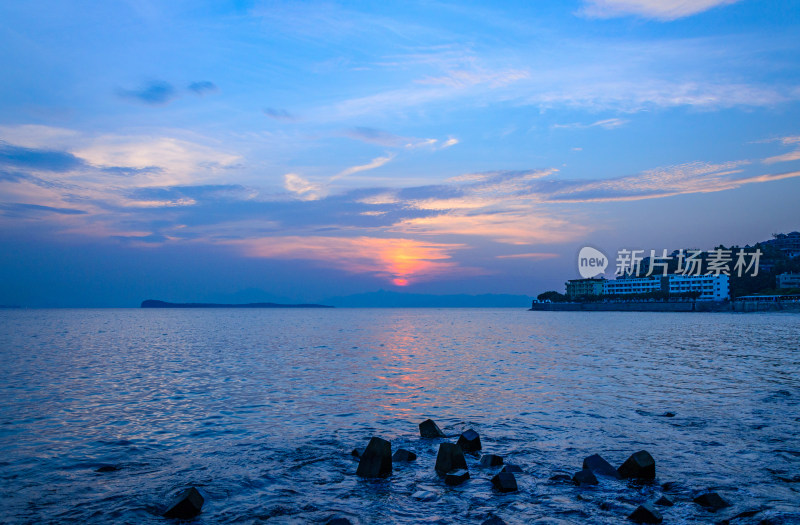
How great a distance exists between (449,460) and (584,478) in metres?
3.45

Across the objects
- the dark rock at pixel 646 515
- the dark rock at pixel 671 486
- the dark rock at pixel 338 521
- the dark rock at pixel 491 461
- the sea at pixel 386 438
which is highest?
the dark rock at pixel 338 521

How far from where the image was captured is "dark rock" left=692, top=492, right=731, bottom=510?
11047 mm

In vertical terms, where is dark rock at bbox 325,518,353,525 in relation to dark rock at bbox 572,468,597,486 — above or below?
above

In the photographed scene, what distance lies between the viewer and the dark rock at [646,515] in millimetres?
10133

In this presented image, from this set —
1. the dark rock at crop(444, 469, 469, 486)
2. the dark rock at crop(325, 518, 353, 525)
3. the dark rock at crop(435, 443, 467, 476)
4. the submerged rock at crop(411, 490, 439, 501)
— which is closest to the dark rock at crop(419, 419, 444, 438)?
the dark rock at crop(435, 443, 467, 476)

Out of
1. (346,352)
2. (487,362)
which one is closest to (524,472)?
(487,362)

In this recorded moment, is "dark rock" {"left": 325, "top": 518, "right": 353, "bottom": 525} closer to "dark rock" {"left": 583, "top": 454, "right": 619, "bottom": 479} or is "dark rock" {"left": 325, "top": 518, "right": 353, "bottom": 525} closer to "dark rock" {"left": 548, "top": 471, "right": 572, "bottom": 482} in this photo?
"dark rock" {"left": 548, "top": 471, "right": 572, "bottom": 482}

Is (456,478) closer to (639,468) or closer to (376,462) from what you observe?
(376,462)

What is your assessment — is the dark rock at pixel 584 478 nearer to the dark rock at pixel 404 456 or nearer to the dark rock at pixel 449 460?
the dark rock at pixel 449 460

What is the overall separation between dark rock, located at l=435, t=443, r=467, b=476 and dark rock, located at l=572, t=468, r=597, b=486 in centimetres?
287

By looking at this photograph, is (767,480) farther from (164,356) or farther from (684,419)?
(164,356)

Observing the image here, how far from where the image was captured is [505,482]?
1216 cm

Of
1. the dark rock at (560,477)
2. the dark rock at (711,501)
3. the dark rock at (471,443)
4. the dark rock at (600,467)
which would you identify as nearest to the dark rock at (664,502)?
the dark rock at (711,501)

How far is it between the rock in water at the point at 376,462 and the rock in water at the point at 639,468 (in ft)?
20.2
